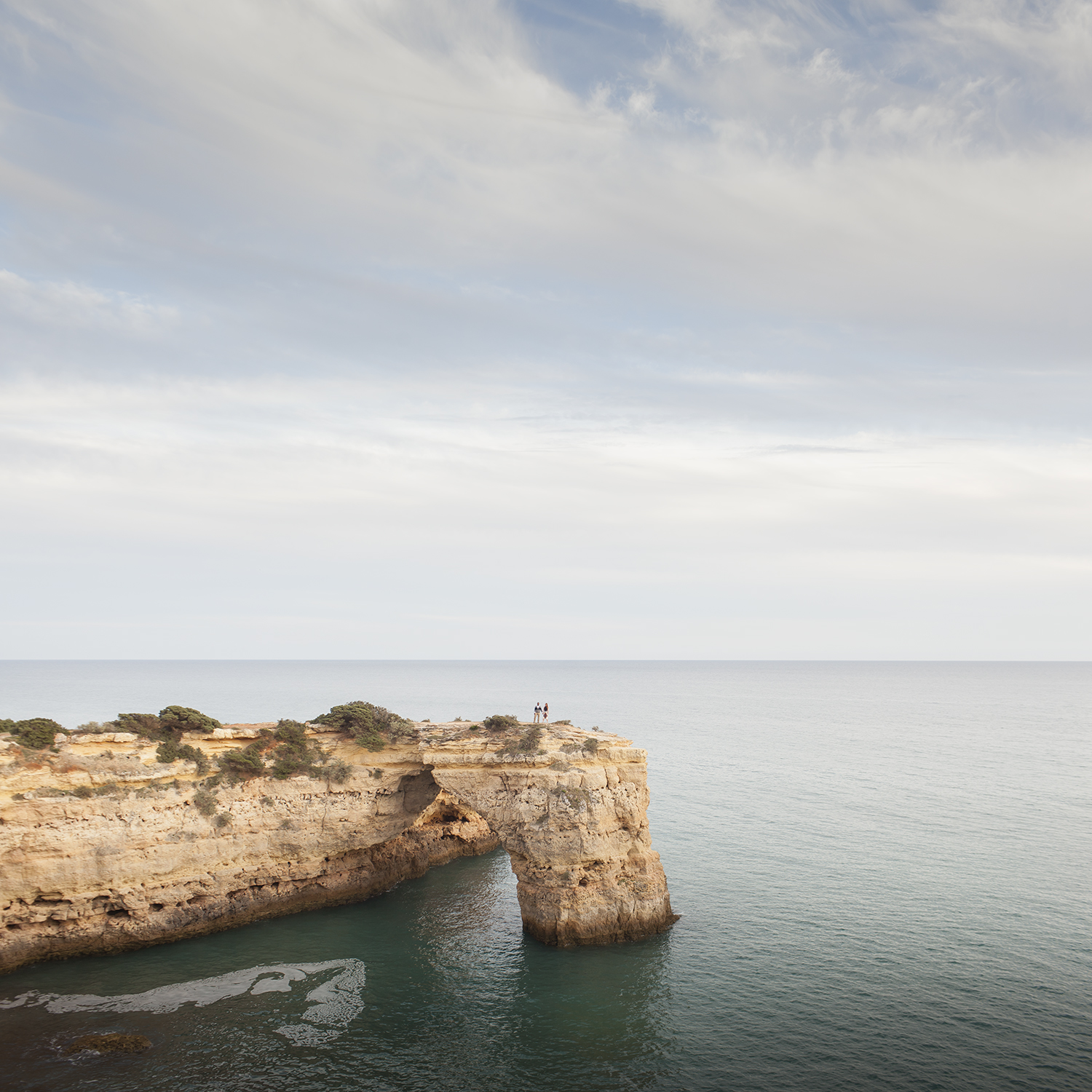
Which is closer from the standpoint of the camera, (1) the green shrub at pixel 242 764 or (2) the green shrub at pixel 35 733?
(2) the green shrub at pixel 35 733

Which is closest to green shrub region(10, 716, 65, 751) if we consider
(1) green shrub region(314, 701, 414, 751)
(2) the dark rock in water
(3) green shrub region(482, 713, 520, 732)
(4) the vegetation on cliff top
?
(4) the vegetation on cliff top

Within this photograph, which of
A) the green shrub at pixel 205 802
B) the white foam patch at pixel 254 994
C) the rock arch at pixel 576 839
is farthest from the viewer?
the green shrub at pixel 205 802

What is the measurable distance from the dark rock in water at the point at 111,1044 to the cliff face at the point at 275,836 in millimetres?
8318

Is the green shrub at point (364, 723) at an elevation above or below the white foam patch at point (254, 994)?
above

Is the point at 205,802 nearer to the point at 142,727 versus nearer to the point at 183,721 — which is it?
the point at 183,721

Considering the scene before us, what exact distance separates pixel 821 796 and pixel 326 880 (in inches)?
1782

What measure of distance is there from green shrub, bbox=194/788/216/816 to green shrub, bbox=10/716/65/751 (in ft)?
23.2

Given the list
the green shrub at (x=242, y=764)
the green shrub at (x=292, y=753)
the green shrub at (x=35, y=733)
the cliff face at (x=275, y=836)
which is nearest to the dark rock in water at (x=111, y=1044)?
the cliff face at (x=275, y=836)

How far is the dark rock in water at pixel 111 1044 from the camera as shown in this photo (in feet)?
76.1

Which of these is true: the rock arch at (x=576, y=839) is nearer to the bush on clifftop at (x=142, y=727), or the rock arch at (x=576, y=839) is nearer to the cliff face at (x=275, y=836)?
the cliff face at (x=275, y=836)

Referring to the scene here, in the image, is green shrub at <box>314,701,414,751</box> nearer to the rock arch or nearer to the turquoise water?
the rock arch

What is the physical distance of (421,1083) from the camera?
22062mm

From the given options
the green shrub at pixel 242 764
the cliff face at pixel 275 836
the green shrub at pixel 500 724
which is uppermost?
the green shrub at pixel 500 724

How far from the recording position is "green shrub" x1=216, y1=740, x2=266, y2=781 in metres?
34.8
